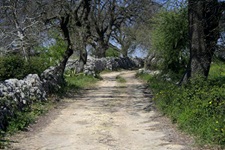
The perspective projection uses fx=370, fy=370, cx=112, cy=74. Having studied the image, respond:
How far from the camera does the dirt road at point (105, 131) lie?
7336 millimetres

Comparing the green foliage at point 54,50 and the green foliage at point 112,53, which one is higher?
the green foliage at point 112,53

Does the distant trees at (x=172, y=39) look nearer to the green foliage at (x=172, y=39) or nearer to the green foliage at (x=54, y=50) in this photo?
the green foliage at (x=172, y=39)

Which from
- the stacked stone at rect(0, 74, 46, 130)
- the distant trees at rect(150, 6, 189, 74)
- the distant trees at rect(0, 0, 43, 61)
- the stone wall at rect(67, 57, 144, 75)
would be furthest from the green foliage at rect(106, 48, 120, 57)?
the stacked stone at rect(0, 74, 46, 130)

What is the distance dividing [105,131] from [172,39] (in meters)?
14.6

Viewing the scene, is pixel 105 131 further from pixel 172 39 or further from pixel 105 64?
pixel 105 64

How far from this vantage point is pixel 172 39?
22297 millimetres

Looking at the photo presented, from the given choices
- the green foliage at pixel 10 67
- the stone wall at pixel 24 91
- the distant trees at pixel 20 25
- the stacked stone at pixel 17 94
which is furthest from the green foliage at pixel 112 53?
the stacked stone at pixel 17 94

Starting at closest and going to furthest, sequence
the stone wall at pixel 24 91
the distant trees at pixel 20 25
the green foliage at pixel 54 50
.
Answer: the stone wall at pixel 24 91 → the distant trees at pixel 20 25 → the green foliage at pixel 54 50

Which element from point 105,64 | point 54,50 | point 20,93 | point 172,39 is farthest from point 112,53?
point 20,93

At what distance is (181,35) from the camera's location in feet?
72.4

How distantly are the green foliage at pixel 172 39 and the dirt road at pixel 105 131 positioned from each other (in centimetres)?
1029

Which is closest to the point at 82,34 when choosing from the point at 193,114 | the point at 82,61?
the point at 82,61

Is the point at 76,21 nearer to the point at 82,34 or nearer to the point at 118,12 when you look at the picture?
the point at 82,34

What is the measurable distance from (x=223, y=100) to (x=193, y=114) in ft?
2.54
